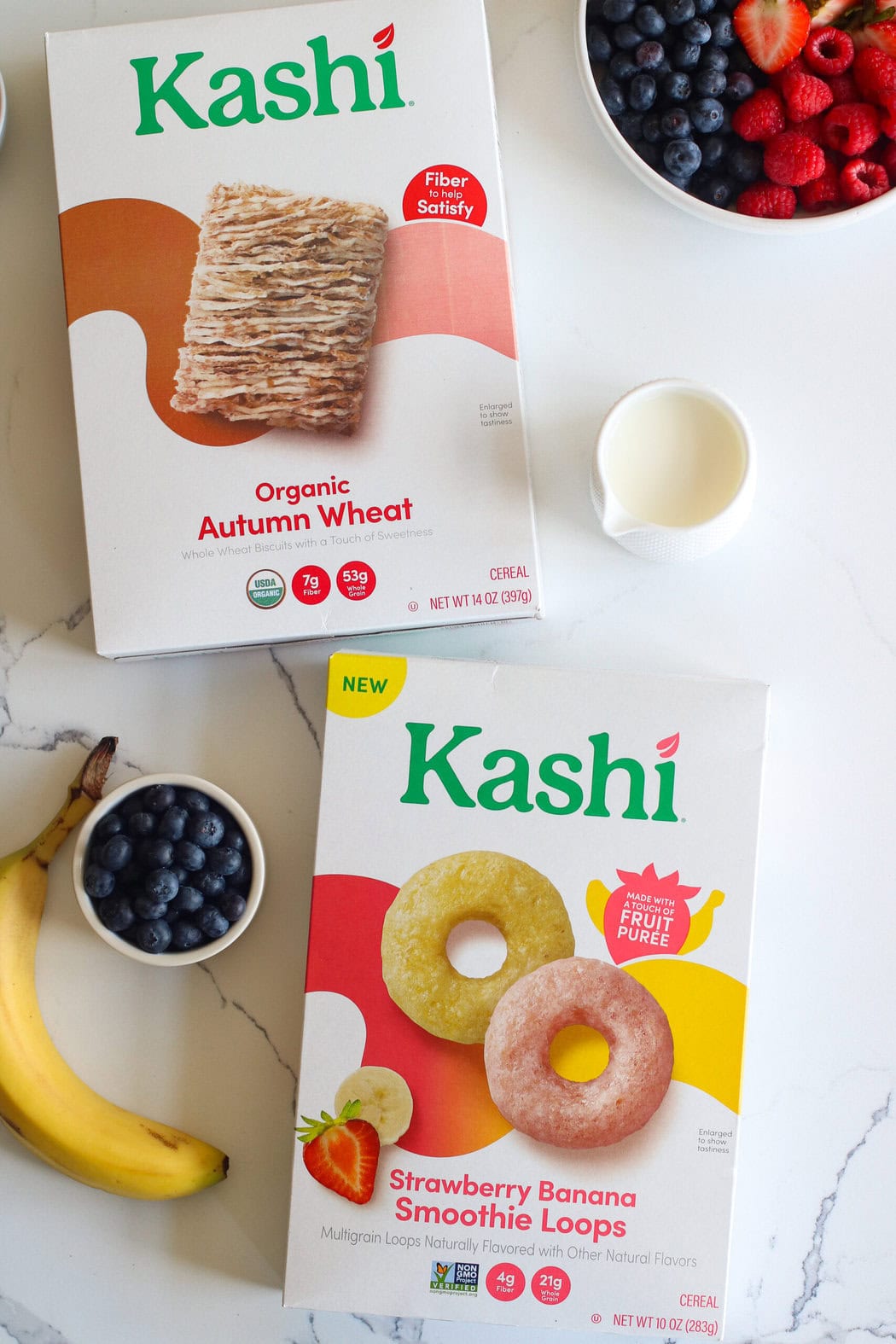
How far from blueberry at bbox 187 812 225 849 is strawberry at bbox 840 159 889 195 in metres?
0.75

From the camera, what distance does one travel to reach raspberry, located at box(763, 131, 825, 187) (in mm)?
893

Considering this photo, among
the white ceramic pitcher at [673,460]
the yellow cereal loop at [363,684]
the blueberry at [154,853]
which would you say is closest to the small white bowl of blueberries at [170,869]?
the blueberry at [154,853]

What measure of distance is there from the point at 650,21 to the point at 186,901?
829 mm

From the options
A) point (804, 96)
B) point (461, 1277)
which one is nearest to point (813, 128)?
point (804, 96)

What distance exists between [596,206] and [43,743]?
70 centimetres

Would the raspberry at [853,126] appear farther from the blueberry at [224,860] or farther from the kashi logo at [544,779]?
the blueberry at [224,860]

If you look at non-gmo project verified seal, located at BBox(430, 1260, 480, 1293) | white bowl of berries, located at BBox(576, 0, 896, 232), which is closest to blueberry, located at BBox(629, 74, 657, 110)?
white bowl of berries, located at BBox(576, 0, 896, 232)

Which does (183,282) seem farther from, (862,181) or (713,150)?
(862,181)

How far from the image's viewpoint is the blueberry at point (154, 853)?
88cm

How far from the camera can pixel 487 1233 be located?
0.89 metres

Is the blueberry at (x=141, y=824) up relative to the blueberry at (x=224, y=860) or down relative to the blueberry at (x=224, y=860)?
up

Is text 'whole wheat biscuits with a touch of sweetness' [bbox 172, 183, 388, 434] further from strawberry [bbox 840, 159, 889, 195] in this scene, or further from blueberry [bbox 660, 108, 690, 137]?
strawberry [bbox 840, 159, 889, 195]

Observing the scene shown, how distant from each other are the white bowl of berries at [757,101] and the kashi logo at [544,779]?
470 millimetres

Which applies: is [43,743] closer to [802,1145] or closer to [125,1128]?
[125,1128]
